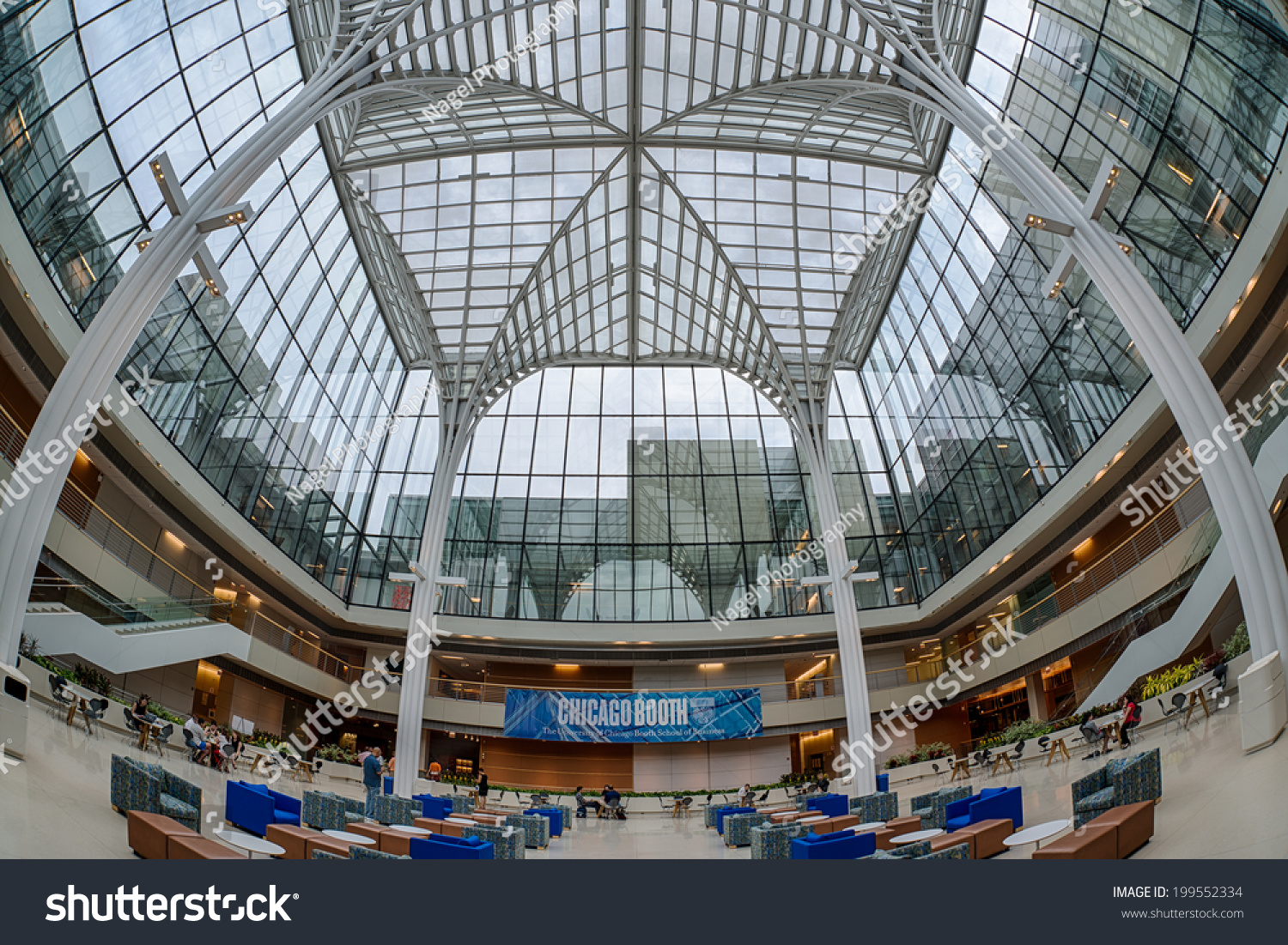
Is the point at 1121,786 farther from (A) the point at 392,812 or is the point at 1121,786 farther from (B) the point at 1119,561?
(B) the point at 1119,561

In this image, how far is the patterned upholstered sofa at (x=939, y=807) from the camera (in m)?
13.3

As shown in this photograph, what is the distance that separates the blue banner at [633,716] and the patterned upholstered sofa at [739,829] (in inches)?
778

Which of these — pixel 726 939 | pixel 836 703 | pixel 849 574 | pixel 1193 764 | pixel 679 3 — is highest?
pixel 679 3

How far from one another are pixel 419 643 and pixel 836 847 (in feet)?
61.1

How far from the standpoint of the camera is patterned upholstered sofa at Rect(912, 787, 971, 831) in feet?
43.7

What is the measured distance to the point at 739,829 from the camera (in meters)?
17.0

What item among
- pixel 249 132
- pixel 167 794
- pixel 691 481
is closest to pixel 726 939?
pixel 167 794

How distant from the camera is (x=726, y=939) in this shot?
203 inches

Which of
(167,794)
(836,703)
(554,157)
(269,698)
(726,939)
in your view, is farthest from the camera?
(836,703)

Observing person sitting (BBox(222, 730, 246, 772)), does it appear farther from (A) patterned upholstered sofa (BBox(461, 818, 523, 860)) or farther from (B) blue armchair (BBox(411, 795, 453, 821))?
(A) patterned upholstered sofa (BBox(461, 818, 523, 860))

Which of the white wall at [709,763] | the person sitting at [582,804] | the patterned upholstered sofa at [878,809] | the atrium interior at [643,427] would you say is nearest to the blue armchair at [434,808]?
the atrium interior at [643,427]

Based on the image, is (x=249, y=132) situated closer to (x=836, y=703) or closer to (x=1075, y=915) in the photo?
(x=1075, y=915)

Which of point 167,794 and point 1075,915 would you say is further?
point 167,794

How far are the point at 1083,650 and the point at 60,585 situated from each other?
33394 millimetres
